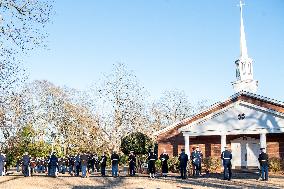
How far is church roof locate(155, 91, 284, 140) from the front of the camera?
3231cm

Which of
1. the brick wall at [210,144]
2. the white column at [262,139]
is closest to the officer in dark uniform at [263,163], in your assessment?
the white column at [262,139]

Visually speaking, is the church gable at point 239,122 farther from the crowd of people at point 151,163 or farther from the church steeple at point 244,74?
the church steeple at point 244,74

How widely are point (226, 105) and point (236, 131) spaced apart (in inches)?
161

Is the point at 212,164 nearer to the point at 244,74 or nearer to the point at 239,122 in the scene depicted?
the point at 239,122

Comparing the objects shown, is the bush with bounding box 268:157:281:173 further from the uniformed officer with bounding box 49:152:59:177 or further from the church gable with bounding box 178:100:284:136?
the uniformed officer with bounding box 49:152:59:177

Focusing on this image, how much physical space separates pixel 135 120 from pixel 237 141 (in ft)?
63.6

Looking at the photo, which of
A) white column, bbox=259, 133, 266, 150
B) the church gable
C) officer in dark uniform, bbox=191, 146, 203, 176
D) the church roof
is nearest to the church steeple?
the church roof

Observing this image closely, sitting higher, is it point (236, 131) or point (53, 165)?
point (236, 131)

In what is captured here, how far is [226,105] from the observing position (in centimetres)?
3350

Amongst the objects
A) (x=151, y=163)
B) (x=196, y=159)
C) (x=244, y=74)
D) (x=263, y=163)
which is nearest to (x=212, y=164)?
(x=196, y=159)

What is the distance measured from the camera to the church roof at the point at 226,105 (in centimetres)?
3231

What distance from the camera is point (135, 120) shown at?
49.7m

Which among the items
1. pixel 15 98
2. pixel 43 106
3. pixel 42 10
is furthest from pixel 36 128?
pixel 42 10

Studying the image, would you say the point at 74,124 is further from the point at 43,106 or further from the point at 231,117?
Result: the point at 231,117
